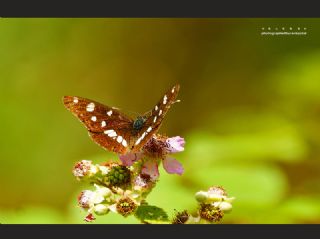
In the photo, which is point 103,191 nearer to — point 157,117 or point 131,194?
point 131,194

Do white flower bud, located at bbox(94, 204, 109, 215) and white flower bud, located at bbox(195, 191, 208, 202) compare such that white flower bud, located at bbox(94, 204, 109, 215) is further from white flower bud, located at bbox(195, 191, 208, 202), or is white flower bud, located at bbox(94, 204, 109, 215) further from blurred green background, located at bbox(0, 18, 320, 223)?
blurred green background, located at bbox(0, 18, 320, 223)

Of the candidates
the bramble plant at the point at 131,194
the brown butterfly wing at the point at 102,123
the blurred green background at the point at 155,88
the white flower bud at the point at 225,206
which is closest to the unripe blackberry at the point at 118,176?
the bramble plant at the point at 131,194

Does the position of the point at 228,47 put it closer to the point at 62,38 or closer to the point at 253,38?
the point at 253,38

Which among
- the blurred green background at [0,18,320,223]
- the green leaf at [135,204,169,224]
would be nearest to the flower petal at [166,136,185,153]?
the green leaf at [135,204,169,224]

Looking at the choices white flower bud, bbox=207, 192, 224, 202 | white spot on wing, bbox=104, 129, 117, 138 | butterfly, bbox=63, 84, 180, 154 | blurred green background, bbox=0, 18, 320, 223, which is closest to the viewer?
white flower bud, bbox=207, 192, 224, 202

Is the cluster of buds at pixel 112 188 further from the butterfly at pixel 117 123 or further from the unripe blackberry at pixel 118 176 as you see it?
the butterfly at pixel 117 123

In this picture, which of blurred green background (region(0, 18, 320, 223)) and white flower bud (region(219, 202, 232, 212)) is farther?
blurred green background (region(0, 18, 320, 223))
